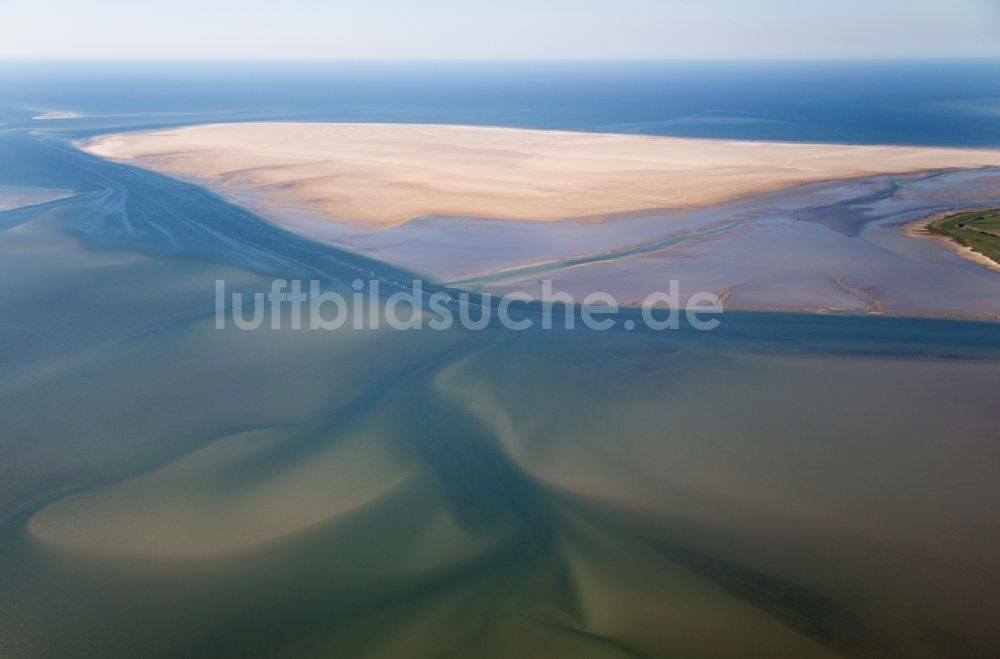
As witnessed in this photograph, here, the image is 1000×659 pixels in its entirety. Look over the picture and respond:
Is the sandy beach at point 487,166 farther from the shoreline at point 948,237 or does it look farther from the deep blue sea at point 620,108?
the deep blue sea at point 620,108

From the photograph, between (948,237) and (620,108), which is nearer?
(948,237)

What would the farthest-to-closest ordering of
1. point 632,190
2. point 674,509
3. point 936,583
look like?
point 632,190, point 674,509, point 936,583

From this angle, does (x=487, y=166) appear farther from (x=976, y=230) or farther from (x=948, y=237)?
(x=976, y=230)

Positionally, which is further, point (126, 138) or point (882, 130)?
point (882, 130)

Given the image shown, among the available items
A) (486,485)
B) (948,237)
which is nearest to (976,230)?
(948,237)

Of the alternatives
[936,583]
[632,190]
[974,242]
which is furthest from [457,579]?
[632,190]

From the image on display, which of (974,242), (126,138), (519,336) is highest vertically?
(126,138)

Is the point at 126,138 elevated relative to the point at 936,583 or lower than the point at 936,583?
elevated

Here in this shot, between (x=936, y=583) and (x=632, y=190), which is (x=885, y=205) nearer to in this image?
(x=632, y=190)
